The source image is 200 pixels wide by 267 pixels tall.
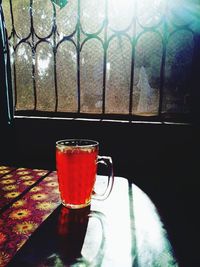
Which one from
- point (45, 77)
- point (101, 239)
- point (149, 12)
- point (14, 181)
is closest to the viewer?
point (101, 239)

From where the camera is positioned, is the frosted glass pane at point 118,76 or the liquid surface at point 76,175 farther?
the frosted glass pane at point 118,76

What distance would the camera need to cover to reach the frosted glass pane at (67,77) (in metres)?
1.87

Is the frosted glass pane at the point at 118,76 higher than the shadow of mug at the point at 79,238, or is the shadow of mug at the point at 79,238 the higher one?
the frosted glass pane at the point at 118,76

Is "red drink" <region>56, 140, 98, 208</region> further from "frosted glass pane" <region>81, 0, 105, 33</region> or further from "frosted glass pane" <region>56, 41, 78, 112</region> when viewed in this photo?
"frosted glass pane" <region>81, 0, 105, 33</region>

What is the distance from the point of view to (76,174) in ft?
2.46

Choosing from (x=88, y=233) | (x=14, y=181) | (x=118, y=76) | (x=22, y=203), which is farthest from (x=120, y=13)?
(x=88, y=233)

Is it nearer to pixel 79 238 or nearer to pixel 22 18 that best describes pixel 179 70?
pixel 22 18

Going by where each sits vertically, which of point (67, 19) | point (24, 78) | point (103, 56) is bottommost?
point (24, 78)

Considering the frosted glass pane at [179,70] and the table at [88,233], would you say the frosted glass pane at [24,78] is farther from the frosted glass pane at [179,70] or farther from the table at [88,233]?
the table at [88,233]

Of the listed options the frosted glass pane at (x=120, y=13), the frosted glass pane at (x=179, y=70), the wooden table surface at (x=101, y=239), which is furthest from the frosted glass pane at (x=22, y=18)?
the wooden table surface at (x=101, y=239)

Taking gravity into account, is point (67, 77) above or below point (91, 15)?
below

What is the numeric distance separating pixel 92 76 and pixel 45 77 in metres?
0.37

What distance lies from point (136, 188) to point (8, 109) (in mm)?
1088

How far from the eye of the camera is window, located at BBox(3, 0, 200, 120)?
5.57 ft
